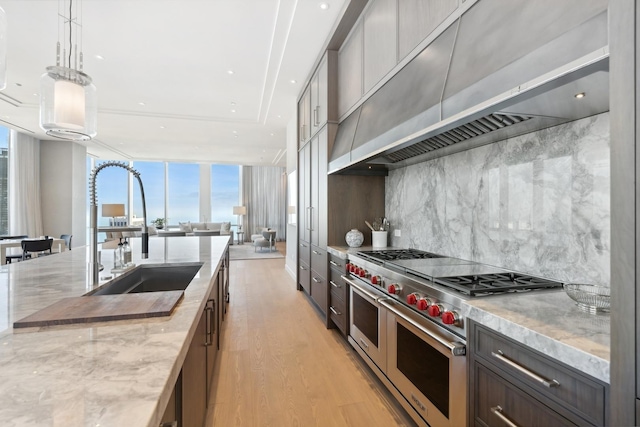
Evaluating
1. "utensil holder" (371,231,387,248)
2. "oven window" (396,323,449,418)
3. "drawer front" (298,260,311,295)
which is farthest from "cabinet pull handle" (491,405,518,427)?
"drawer front" (298,260,311,295)

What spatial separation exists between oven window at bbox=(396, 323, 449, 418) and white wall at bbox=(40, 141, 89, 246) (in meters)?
9.66

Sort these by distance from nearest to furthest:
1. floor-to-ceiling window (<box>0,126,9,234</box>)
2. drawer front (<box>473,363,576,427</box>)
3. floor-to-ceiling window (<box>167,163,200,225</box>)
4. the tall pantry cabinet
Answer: drawer front (<box>473,363,576,427</box>) < the tall pantry cabinet < floor-to-ceiling window (<box>0,126,9,234</box>) < floor-to-ceiling window (<box>167,163,200,225</box>)

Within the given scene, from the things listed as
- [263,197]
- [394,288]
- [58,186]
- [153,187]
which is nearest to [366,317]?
[394,288]

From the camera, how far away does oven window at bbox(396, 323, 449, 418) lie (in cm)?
140

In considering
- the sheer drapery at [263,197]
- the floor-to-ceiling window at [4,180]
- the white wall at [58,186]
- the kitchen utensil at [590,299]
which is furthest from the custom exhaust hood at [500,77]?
the sheer drapery at [263,197]

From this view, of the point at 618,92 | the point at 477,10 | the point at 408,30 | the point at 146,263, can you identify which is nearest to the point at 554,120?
the point at 477,10

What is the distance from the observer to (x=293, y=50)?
3619 mm

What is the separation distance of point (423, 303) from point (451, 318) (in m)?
0.21

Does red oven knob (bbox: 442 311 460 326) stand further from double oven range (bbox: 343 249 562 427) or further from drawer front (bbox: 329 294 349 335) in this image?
drawer front (bbox: 329 294 349 335)

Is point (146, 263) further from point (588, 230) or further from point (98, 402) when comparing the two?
point (588, 230)

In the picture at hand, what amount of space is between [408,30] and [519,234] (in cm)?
148

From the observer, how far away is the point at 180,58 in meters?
3.89

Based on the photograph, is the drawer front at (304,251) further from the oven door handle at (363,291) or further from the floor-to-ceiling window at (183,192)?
the floor-to-ceiling window at (183,192)

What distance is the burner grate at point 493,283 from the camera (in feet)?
4.36
